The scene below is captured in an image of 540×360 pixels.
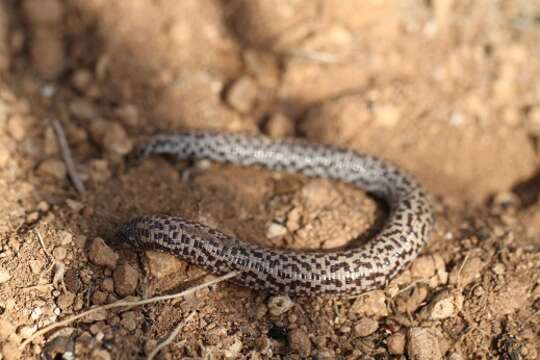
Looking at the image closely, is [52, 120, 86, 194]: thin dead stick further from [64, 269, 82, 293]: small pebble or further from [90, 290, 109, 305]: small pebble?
[90, 290, 109, 305]: small pebble

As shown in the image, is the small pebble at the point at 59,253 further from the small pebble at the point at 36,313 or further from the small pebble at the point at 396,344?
the small pebble at the point at 396,344

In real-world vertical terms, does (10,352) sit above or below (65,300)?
below

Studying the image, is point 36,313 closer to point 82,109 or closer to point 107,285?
point 107,285

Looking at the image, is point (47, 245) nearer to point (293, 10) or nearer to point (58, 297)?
point (58, 297)

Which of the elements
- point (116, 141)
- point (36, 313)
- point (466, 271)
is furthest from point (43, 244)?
point (466, 271)

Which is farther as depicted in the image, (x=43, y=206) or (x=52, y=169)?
(x=52, y=169)

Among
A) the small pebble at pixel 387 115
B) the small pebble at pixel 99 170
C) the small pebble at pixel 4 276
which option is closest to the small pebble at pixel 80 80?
the small pebble at pixel 99 170
